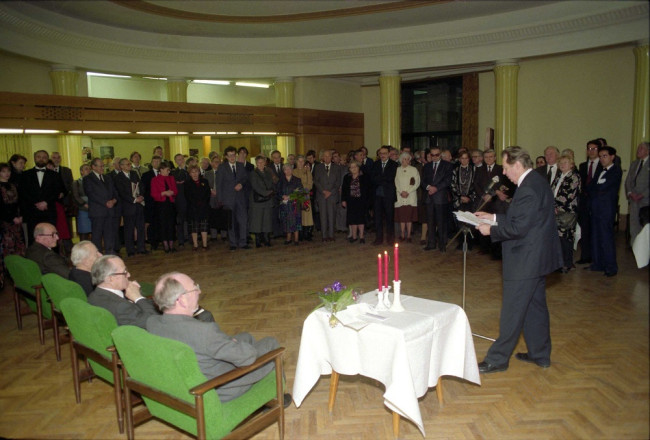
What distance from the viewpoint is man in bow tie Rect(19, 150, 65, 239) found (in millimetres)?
7238

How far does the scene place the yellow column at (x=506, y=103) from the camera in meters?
11.1

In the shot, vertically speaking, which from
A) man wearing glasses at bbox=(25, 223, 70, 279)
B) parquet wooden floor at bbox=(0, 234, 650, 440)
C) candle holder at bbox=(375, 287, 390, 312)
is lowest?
parquet wooden floor at bbox=(0, 234, 650, 440)

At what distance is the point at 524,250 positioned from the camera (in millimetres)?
3533

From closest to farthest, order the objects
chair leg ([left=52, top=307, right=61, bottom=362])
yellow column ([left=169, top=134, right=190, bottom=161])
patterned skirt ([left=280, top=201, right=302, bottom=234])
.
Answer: chair leg ([left=52, top=307, right=61, bottom=362]) → patterned skirt ([left=280, top=201, right=302, bottom=234]) → yellow column ([left=169, top=134, right=190, bottom=161])

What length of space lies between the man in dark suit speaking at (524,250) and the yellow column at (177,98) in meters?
9.44

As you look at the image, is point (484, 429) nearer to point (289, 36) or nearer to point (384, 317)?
point (384, 317)

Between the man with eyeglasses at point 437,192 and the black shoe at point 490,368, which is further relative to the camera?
the man with eyeglasses at point 437,192

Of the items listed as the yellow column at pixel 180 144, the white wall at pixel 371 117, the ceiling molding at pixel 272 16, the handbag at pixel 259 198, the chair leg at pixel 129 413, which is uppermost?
the ceiling molding at pixel 272 16

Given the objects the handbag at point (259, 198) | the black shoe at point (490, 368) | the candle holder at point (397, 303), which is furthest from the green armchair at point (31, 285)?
the handbag at point (259, 198)

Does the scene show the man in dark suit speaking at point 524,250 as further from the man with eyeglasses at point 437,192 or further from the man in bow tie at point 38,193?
the man in bow tie at point 38,193

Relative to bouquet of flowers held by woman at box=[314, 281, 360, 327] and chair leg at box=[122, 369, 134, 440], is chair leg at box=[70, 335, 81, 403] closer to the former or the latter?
chair leg at box=[122, 369, 134, 440]

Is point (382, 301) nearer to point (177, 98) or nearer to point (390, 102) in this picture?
point (390, 102)

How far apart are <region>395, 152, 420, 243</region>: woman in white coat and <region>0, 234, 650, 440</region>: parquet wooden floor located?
101 inches

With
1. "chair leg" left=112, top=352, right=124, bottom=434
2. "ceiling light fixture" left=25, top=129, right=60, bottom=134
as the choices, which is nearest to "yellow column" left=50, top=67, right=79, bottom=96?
"ceiling light fixture" left=25, top=129, right=60, bottom=134
